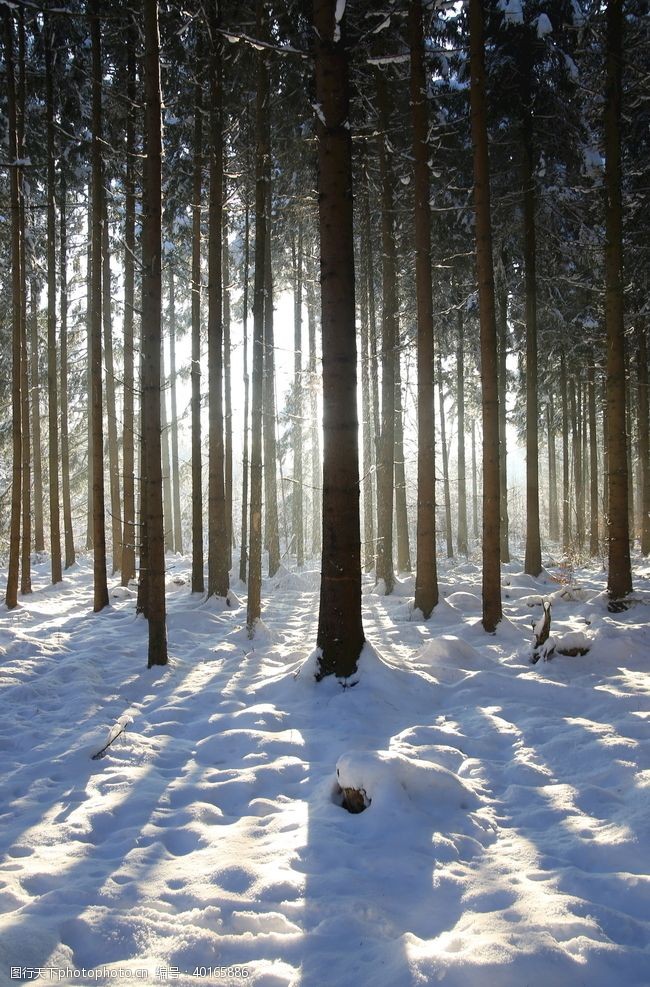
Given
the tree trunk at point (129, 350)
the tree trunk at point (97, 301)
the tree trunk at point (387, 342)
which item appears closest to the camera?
the tree trunk at point (97, 301)

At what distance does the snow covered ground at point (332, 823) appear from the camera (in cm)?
216

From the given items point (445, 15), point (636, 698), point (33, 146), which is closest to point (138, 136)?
point (33, 146)

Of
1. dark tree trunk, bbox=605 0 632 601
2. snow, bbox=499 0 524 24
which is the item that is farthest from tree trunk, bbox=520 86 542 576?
Answer: dark tree trunk, bbox=605 0 632 601

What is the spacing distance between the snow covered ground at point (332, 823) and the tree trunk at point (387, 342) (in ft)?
18.8

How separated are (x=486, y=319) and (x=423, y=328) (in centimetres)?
133

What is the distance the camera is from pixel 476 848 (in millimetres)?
2988

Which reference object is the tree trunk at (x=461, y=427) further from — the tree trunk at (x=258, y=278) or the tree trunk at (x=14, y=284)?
the tree trunk at (x=14, y=284)

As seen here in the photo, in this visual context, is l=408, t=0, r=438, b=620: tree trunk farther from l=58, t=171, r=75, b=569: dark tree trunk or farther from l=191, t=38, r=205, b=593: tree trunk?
l=58, t=171, r=75, b=569: dark tree trunk

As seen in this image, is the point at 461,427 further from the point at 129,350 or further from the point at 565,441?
the point at 129,350

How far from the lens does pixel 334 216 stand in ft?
18.6

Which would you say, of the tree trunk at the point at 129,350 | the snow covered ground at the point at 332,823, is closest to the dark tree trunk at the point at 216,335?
the tree trunk at the point at 129,350

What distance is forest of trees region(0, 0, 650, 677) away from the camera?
6430 mm

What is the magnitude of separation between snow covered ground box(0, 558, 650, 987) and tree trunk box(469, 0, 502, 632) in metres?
1.69

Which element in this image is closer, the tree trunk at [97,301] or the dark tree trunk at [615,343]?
the dark tree trunk at [615,343]
